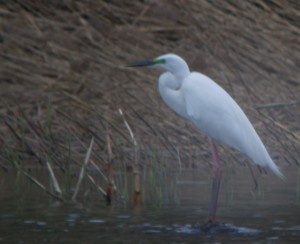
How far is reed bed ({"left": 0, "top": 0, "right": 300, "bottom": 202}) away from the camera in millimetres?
9945

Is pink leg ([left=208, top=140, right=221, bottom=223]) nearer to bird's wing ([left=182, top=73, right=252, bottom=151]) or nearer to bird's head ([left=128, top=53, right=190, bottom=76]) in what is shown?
bird's wing ([left=182, top=73, right=252, bottom=151])

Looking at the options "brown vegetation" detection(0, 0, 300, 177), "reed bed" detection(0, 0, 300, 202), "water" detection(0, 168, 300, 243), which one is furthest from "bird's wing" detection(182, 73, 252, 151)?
"brown vegetation" detection(0, 0, 300, 177)

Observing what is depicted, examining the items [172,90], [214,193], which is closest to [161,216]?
[214,193]

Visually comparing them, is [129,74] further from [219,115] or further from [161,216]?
[161,216]

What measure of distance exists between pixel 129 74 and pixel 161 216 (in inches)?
159

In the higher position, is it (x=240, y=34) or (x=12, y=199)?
(x=240, y=34)

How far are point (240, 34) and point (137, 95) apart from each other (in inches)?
80.6

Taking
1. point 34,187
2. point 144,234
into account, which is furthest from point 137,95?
point 144,234

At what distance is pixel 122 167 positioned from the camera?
968 cm

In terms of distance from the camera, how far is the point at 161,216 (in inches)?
296

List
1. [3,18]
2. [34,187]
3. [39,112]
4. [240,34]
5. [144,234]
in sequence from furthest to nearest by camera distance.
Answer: [240,34]
[3,18]
[39,112]
[34,187]
[144,234]

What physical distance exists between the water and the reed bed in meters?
0.73

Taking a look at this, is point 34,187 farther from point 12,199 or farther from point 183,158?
point 183,158

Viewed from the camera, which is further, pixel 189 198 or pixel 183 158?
pixel 183 158
